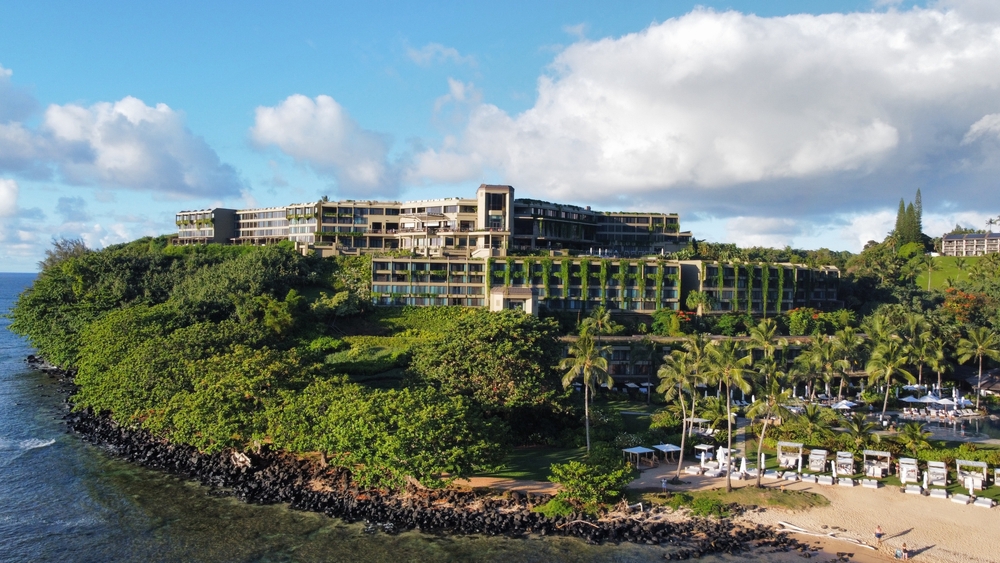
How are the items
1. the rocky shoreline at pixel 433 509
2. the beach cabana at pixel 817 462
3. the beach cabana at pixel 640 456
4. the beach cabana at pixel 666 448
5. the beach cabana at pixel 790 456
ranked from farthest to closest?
the beach cabana at pixel 666 448
the beach cabana at pixel 640 456
the beach cabana at pixel 790 456
the beach cabana at pixel 817 462
the rocky shoreline at pixel 433 509

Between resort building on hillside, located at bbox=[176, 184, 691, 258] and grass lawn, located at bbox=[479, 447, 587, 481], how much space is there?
51569mm

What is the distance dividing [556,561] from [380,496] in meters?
14.0

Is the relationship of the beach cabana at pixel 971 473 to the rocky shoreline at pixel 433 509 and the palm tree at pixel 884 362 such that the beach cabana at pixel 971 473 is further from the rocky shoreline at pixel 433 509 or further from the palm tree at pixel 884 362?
the palm tree at pixel 884 362

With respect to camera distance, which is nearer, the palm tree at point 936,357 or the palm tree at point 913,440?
the palm tree at point 913,440

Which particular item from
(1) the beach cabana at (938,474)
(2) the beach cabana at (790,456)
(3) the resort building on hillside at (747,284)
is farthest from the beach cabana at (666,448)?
(3) the resort building on hillside at (747,284)

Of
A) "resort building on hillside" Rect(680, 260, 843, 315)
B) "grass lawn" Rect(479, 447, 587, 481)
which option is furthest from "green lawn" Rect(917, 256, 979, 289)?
"grass lawn" Rect(479, 447, 587, 481)

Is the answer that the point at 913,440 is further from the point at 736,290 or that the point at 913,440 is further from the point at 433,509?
the point at 736,290

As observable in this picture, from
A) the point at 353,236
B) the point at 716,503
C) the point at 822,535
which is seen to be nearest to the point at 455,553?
the point at 716,503

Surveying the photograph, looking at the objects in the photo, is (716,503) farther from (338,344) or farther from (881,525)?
(338,344)

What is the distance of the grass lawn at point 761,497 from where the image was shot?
4275 centimetres

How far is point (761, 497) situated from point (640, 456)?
10258mm

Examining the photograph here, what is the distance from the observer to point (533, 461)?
50969 mm

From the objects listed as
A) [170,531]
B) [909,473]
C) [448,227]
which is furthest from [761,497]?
[448,227]

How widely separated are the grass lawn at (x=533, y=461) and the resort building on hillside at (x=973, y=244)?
5895 inches
